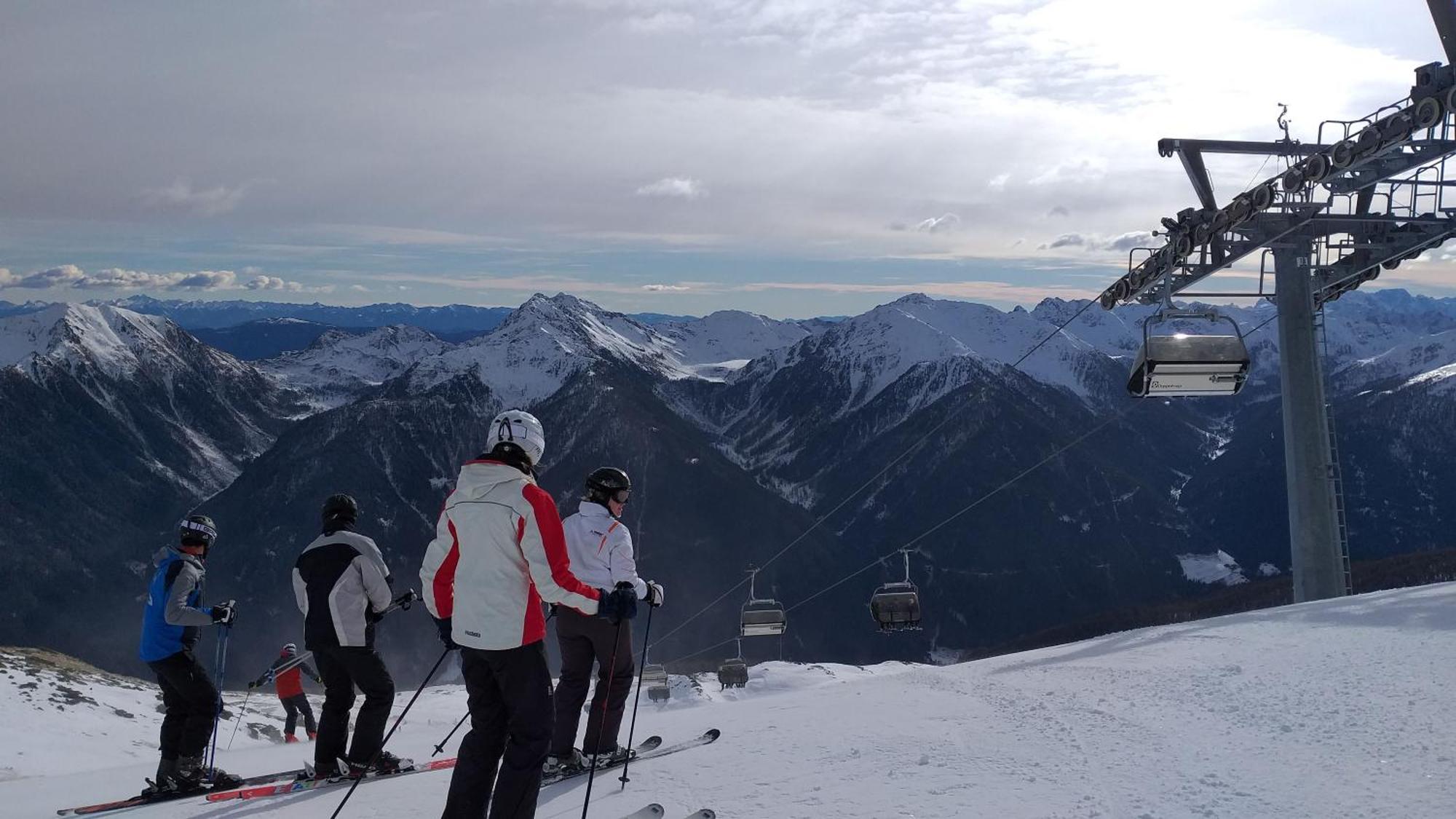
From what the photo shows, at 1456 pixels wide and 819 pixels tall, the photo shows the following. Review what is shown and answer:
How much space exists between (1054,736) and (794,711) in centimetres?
329

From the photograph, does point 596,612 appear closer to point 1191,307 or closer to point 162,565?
point 162,565

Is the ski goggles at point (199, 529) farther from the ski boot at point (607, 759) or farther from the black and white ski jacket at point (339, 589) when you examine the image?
the ski boot at point (607, 759)

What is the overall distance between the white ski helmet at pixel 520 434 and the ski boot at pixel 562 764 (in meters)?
2.95

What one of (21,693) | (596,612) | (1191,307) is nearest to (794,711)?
(596,612)

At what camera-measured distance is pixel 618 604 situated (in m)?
7.09

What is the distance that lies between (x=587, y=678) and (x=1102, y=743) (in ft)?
12.7

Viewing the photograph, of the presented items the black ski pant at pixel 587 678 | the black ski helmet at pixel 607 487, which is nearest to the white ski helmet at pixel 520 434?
the black ski helmet at pixel 607 487

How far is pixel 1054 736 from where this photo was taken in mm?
6984

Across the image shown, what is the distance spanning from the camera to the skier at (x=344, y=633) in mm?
8633

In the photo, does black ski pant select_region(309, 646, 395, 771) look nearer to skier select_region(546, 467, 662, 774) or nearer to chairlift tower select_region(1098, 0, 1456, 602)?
skier select_region(546, 467, 662, 774)

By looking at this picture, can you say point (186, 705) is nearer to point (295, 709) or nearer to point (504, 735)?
point (504, 735)

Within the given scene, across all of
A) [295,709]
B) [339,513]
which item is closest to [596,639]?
[339,513]

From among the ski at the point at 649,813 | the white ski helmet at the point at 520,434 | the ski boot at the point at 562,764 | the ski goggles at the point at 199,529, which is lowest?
the ski boot at the point at 562,764

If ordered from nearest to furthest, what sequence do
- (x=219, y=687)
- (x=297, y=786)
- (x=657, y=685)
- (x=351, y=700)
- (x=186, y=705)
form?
1. (x=297, y=786)
2. (x=351, y=700)
3. (x=186, y=705)
4. (x=219, y=687)
5. (x=657, y=685)
